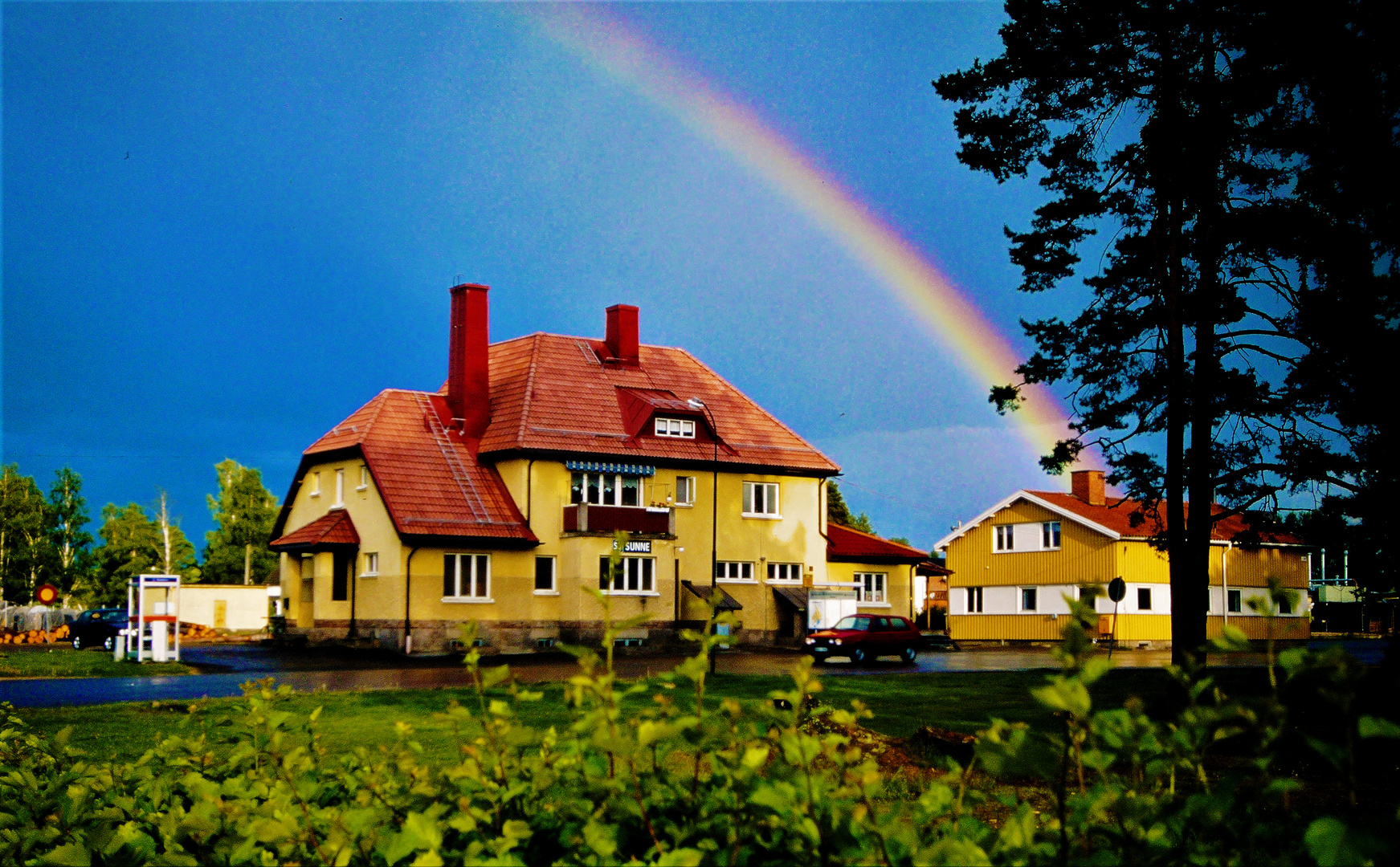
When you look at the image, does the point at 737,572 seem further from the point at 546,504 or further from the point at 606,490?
the point at 546,504

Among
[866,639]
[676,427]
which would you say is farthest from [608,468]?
[866,639]

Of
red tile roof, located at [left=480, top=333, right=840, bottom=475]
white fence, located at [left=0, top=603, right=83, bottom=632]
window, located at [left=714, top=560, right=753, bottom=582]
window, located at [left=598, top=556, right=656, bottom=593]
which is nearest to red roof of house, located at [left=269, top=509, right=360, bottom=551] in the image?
red tile roof, located at [left=480, top=333, right=840, bottom=475]

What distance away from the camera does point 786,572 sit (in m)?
55.9

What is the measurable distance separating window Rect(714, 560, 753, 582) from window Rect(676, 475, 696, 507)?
2.88 meters

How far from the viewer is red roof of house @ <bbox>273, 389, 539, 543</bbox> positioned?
1881 inches

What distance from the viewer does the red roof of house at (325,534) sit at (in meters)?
48.9

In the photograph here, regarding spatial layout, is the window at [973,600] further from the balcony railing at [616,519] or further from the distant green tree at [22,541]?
the distant green tree at [22,541]

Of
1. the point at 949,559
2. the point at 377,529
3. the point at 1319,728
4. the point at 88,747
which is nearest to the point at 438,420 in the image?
the point at 377,529

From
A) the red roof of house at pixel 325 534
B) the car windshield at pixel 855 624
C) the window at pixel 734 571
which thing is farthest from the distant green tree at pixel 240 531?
the car windshield at pixel 855 624

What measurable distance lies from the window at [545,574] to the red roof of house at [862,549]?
1351 centimetres

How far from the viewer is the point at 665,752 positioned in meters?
3.40

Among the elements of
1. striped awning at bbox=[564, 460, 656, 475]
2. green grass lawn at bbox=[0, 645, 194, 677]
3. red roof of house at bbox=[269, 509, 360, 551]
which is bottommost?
green grass lawn at bbox=[0, 645, 194, 677]

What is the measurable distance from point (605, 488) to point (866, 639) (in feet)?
45.0

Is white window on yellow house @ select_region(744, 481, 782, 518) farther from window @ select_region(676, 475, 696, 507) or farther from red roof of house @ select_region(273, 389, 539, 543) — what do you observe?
red roof of house @ select_region(273, 389, 539, 543)
